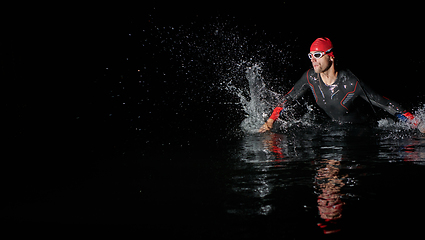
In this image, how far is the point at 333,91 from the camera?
5.38m

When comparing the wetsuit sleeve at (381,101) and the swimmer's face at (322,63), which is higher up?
the swimmer's face at (322,63)

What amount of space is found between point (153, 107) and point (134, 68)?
1.12m

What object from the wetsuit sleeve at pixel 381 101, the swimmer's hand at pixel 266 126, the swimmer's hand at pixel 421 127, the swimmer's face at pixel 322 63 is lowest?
the swimmer's hand at pixel 421 127

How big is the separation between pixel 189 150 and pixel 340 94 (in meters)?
2.49

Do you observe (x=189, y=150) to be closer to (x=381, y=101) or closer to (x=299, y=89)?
(x=299, y=89)

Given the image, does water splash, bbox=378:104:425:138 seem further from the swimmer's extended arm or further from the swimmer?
the swimmer's extended arm

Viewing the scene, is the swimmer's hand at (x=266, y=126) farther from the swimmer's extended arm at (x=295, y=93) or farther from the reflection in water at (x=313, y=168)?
the reflection in water at (x=313, y=168)

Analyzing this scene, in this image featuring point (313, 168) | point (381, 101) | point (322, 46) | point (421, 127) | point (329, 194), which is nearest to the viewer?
point (329, 194)

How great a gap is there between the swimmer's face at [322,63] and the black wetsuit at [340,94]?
22cm

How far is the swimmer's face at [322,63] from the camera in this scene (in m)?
5.13

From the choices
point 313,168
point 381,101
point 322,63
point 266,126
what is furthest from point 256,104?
point 313,168

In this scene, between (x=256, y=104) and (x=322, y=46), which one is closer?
(x=322, y=46)

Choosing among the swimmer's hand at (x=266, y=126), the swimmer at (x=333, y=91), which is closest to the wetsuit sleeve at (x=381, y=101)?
the swimmer at (x=333, y=91)

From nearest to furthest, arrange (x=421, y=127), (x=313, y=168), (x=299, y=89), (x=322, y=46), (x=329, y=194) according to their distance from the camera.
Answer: (x=329, y=194), (x=313, y=168), (x=421, y=127), (x=322, y=46), (x=299, y=89)
